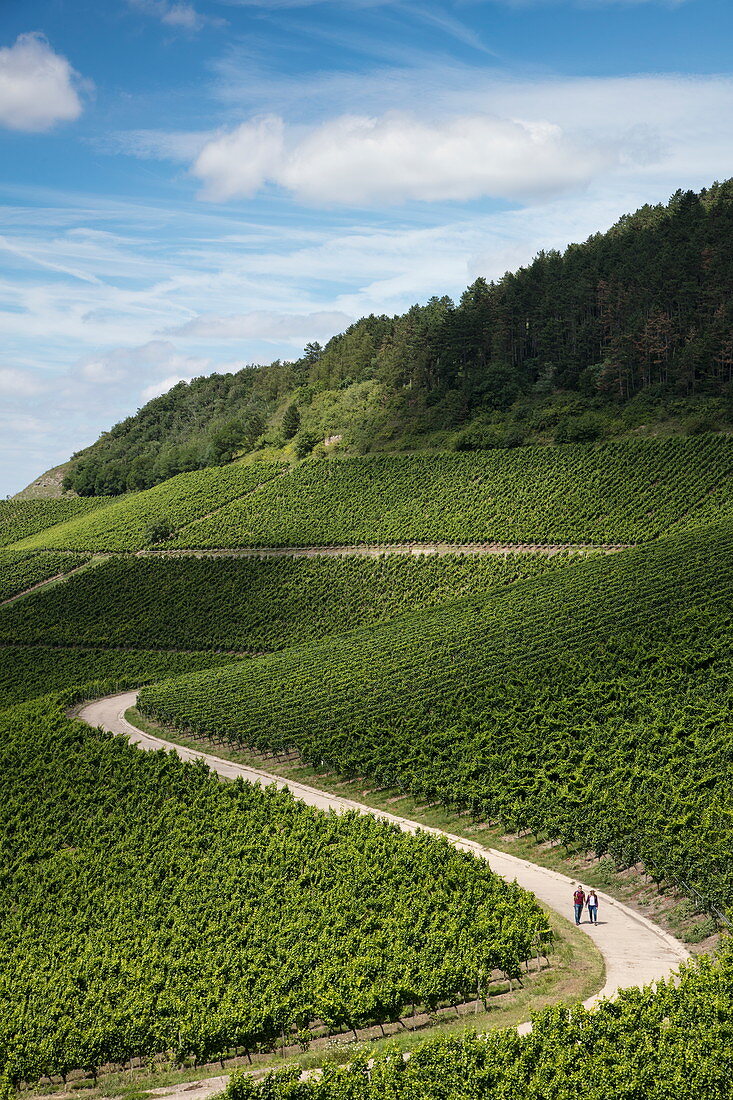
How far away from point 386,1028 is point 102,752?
30.9m

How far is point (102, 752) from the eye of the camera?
170 ft

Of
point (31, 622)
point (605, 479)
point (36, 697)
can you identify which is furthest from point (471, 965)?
point (31, 622)

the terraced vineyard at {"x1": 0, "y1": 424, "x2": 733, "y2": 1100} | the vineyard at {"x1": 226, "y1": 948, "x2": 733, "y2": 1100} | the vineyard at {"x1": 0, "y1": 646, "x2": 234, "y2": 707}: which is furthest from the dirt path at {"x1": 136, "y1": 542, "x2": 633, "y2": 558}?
the vineyard at {"x1": 226, "y1": 948, "x2": 733, "y2": 1100}

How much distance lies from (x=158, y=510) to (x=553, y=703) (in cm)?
7876

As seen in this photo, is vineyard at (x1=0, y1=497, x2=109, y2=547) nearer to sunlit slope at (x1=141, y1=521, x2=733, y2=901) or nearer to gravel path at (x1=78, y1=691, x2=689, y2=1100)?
sunlit slope at (x1=141, y1=521, x2=733, y2=901)

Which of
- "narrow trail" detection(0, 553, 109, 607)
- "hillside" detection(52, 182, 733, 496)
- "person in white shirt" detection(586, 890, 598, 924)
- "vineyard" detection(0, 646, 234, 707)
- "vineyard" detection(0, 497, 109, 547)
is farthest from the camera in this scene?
"vineyard" detection(0, 497, 109, 547)

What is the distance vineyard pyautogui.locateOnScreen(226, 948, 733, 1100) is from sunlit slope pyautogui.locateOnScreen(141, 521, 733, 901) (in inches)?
340

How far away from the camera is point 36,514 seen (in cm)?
14925

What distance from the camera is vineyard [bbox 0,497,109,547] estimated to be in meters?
141

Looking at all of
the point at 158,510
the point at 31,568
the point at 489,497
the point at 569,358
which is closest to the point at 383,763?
the point at 489,497

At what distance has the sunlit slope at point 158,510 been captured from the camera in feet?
360

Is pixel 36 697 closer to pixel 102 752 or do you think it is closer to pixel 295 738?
pixel 102 752

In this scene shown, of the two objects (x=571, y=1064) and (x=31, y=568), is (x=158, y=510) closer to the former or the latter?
(x=31, y=568)

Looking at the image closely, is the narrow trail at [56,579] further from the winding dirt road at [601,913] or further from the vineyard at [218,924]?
the winding dirt road at [601,913]
